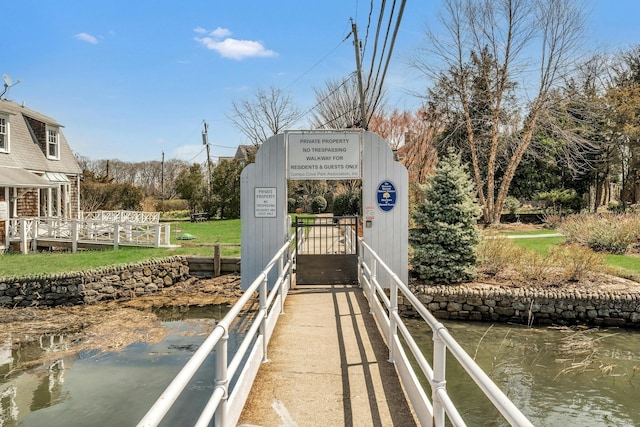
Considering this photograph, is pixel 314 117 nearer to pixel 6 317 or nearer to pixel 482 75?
pixel 482 75

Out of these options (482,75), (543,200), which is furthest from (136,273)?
(543,200)

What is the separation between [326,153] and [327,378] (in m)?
6.18

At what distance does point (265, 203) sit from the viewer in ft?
34.0

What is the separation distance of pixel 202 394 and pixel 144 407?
88 centimetres

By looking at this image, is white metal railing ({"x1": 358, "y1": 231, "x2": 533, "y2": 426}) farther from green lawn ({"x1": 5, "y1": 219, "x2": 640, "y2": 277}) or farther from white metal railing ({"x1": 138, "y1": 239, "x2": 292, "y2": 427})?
green lawn ({"x1": 5, "y1": 219, "x2": 640, "y2": 277})

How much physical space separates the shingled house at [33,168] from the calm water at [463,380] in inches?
426

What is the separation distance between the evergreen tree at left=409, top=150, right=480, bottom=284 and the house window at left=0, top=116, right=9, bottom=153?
1798 centimetres

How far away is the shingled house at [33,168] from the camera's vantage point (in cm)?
1852

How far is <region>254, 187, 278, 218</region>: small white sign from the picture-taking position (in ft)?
33.9

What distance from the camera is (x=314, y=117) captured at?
36469mm

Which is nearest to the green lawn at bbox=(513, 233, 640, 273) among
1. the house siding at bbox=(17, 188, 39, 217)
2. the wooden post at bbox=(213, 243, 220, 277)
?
the wooden post at bbox=(213, 243, 220, 277)

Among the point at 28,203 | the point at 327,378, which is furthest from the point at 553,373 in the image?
the point at 28,203

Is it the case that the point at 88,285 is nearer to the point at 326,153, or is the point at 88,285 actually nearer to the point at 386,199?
the point at 326,153

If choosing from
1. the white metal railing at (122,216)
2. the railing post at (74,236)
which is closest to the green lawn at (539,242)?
the railing post at (74,236)
